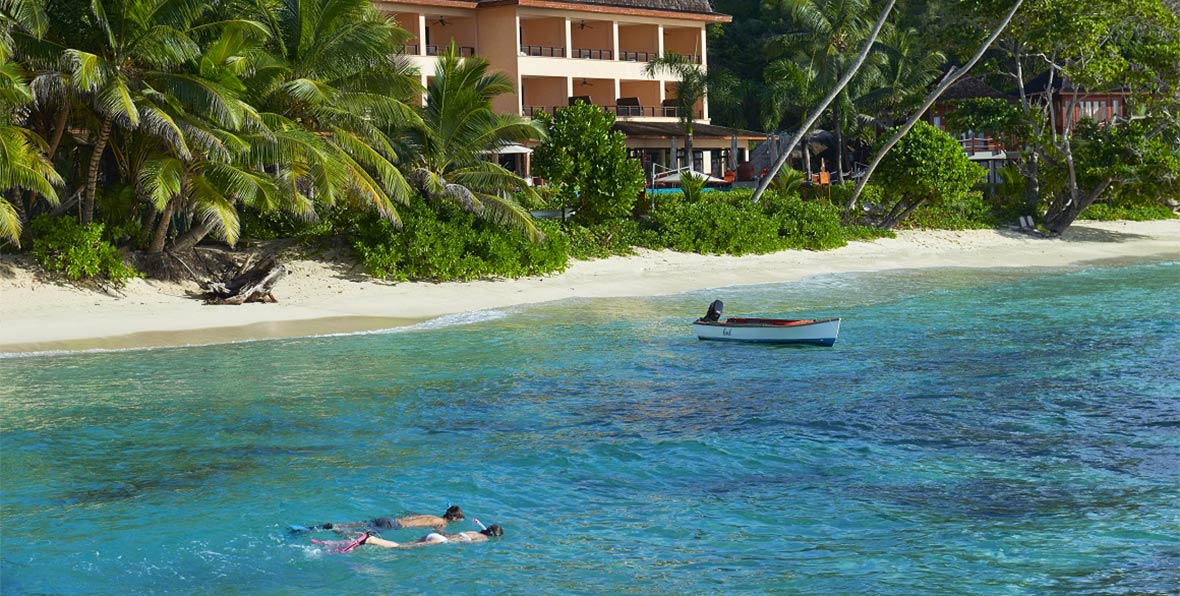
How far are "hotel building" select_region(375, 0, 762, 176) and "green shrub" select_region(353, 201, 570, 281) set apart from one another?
62.5 ft

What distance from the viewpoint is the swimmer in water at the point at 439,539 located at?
1104cm

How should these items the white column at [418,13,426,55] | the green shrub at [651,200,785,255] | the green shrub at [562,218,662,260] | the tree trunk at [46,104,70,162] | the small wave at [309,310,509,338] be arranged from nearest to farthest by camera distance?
the small wave at [309,310,509,338] → the tree trunk at [46,104,70,162] → the green shrub at [562,218,662,260] → the green shrub at [651,200,785,255] → the white column at [418,13,426,55]

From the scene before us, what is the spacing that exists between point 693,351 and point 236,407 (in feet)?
25.2

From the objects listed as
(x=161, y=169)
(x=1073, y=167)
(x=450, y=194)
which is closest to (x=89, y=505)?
(x=161, y=169)

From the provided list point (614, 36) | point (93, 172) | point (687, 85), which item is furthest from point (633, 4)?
point (93, 172)

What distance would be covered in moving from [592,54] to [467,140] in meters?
26.0

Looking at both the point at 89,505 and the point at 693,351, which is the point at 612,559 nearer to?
the point at 89,505

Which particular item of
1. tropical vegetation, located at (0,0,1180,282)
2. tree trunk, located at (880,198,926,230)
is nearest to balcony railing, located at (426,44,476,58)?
tropical vegetation, located at (0,0,1180,282)

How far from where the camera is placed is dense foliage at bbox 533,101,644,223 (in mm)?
31141

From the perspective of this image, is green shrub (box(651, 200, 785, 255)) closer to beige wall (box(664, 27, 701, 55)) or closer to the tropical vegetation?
the tropical vegetation

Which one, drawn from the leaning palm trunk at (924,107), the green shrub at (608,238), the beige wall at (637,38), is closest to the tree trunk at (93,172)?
the green shrub at (608,238)

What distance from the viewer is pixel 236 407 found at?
55.5 feet

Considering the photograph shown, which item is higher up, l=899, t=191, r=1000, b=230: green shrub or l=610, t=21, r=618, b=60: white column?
l=610, t=21, r=618, b=60: white column

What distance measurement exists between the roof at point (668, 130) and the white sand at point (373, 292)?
11.5 metres
